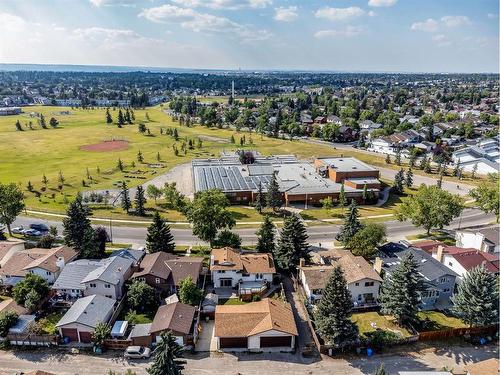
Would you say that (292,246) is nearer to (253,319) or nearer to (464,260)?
(253,319)

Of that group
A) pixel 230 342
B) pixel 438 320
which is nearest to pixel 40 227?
pixel 230 342

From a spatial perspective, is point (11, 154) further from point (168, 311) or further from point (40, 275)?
point (168, 311)

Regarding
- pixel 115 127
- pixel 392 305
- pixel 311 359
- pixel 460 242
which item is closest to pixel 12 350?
pixel 311 359

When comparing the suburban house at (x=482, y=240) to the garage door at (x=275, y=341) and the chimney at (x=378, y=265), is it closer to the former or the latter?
the chimney at (x=378, y=265)

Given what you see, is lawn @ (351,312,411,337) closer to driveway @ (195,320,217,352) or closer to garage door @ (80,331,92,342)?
driveway @ (195,320,217,352)

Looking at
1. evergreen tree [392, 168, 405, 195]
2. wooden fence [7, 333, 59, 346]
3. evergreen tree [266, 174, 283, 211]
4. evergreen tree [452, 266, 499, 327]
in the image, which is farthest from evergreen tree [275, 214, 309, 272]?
evergreen tree [392, 168, 405, 195]

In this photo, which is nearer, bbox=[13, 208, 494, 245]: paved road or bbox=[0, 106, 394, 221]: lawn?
bbox=[13, 208, 494, 245]: paved road
